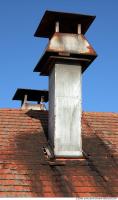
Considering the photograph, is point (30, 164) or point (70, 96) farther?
point (70, 96)

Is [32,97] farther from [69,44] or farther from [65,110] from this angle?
[65,110]

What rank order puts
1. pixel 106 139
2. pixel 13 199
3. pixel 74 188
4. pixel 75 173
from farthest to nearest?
pixel 106 139 < pixel 75 173 < pixel 74 188 < pixel 13 199

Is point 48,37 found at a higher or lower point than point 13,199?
higher

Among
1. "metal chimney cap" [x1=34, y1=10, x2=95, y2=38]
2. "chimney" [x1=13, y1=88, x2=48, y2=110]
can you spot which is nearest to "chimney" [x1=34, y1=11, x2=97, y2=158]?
"metal chimney cap" [x1=34, y1=10, x2=95, y2=38]

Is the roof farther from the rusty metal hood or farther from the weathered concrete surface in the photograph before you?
the rusty metal hood

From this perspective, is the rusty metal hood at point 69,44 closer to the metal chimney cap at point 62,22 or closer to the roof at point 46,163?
the metal chimney cap at point 62,22

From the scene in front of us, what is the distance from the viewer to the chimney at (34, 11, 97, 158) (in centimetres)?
970

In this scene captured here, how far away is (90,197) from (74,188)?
1.25 feet

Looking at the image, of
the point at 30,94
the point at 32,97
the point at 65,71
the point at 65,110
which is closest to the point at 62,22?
the point at 65,71

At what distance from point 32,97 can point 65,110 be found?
1050cm

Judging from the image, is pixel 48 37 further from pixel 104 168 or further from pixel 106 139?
pixel 104 168

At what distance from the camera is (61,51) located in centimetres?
1017

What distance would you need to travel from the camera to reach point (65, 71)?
1019 centimetres

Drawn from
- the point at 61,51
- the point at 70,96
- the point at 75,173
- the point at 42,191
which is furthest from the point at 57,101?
the point at 42,191
